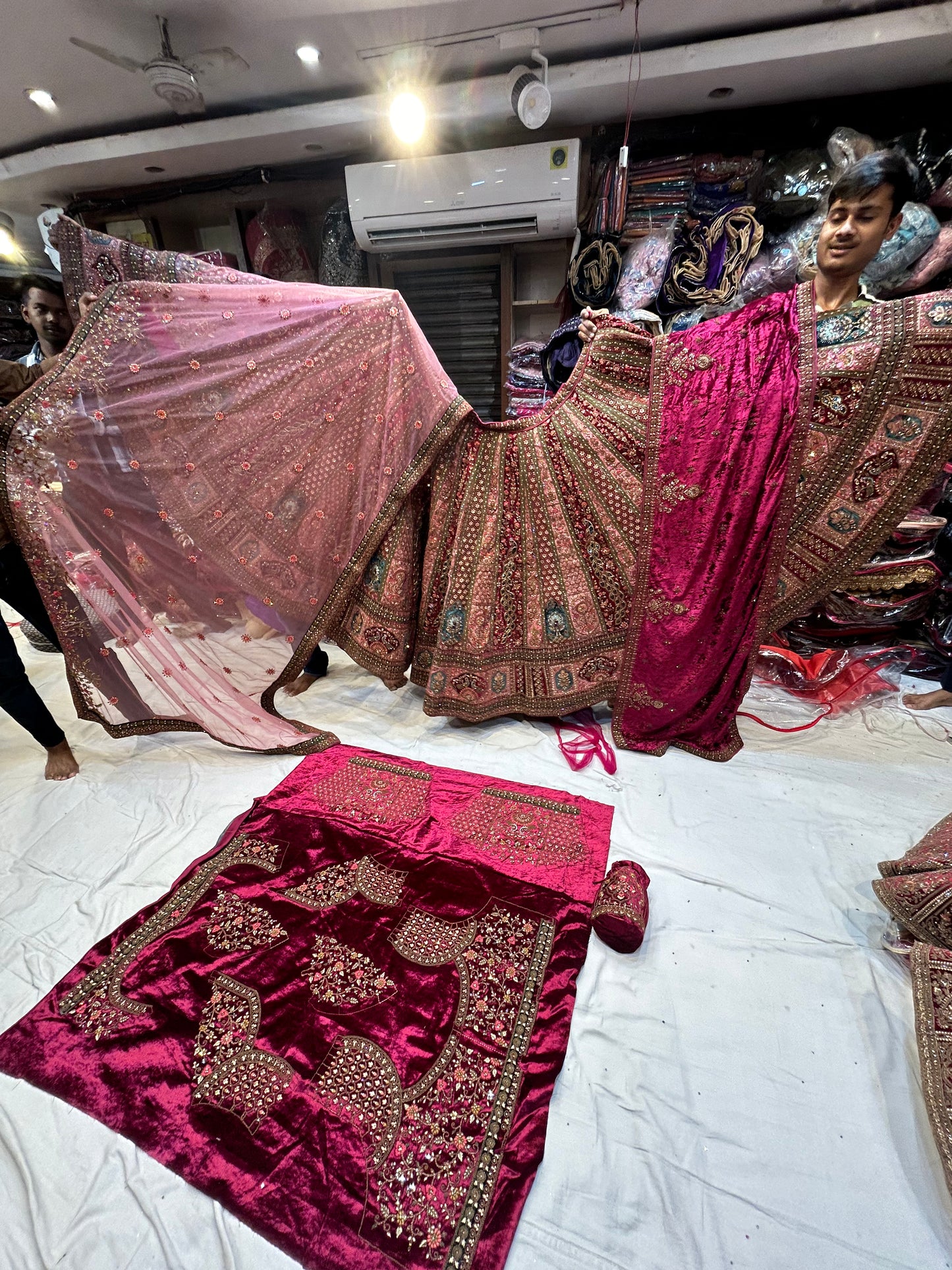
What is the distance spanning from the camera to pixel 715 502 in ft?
4.57

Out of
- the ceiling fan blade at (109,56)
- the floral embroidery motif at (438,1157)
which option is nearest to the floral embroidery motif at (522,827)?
Result: the floral embroidery motif at (438,1157)

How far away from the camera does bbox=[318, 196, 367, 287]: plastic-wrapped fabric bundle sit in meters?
2.82

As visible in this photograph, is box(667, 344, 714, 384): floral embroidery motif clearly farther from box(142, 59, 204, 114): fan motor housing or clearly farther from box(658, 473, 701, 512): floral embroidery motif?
box(142, 59, 204, 114): fan motor housing

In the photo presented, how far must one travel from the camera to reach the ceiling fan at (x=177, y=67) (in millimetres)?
2031

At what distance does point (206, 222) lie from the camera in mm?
3418

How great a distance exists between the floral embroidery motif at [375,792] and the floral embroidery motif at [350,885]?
15cm

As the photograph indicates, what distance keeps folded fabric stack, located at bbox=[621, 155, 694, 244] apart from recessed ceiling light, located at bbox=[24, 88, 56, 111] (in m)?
2.76

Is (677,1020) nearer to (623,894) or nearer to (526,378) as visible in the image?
(623,894)

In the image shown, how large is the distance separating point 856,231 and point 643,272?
4.29 ft

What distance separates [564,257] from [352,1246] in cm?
368

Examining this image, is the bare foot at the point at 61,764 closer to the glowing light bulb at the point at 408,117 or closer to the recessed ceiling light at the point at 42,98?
the glowing light bulb at the point at 408,117

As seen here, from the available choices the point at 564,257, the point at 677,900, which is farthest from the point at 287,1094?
the point at 564,257

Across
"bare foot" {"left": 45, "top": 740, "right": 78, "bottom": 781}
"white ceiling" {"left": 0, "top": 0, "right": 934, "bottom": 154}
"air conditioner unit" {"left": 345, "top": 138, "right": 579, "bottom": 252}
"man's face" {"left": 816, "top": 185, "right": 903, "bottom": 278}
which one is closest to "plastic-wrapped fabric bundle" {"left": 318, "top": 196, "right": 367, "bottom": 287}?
"air conditioner unit" {"left": 345, "top": 138, "right": 579, "bottom": 252}

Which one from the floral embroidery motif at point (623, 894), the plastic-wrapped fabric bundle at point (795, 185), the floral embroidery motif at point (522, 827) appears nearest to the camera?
the floral embroidery motif at point (623, 894)
